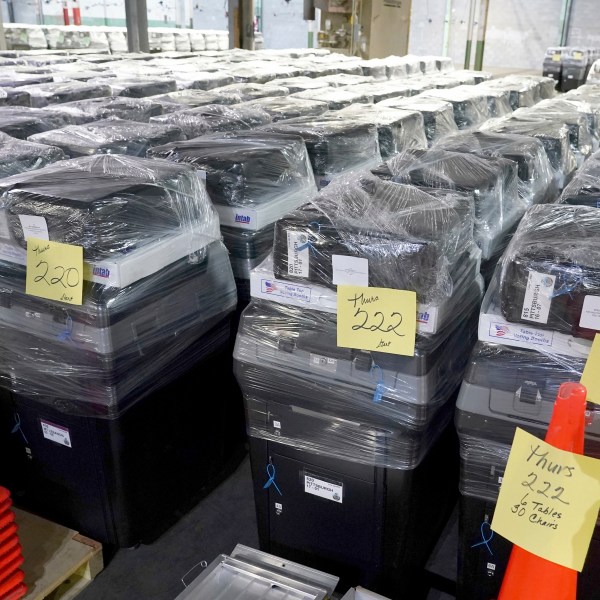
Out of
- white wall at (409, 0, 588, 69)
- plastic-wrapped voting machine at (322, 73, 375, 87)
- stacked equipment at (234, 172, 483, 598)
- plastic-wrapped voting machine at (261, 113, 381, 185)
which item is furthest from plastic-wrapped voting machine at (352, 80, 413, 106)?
white wall at (409, 0, 588, 69)

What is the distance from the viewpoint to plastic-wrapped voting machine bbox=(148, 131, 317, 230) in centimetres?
198

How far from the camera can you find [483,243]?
1.85 metres

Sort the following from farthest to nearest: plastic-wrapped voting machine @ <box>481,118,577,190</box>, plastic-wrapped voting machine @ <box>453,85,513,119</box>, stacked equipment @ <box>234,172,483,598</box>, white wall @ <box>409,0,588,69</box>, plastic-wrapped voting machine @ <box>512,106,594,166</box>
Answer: white wall @ <box>409,0,588,69</box> < plastic-wrapped voting machine @ <box>453,85,513,119</box> < plastic-wrapped voting machine @ <box>512,106,594,166</box> < plastic-wrapped voting machine @ <box>481,118,577,190</box> < stacked equipment @ <box>234,172,483,598</box>

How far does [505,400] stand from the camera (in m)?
1.30

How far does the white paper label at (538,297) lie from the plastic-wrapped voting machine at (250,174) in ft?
3.16

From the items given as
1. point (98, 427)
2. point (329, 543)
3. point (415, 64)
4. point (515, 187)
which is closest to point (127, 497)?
point (98, 427)

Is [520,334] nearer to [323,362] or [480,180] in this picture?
[323,362]

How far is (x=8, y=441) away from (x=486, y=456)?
1351 millimetres

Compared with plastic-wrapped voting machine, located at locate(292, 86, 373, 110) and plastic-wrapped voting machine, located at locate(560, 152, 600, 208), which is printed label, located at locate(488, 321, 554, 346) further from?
plastic-wrapped voting machine, located at locate(292, 86, 373, 110)

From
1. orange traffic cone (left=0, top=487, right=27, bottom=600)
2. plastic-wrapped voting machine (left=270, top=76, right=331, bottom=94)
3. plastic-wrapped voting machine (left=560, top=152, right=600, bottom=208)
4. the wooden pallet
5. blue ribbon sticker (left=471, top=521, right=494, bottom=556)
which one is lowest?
the wooden pallet

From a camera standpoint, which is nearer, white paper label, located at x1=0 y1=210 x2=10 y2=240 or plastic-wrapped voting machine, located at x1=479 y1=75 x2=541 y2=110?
white paper label, located at x1=0 y1=210 x2=10 y2=240

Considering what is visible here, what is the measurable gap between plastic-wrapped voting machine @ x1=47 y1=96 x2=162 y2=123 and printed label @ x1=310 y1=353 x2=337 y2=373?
209 cm

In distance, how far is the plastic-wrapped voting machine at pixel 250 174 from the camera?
1.98 meters

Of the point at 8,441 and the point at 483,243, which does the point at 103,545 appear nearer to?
the point at 8,441
